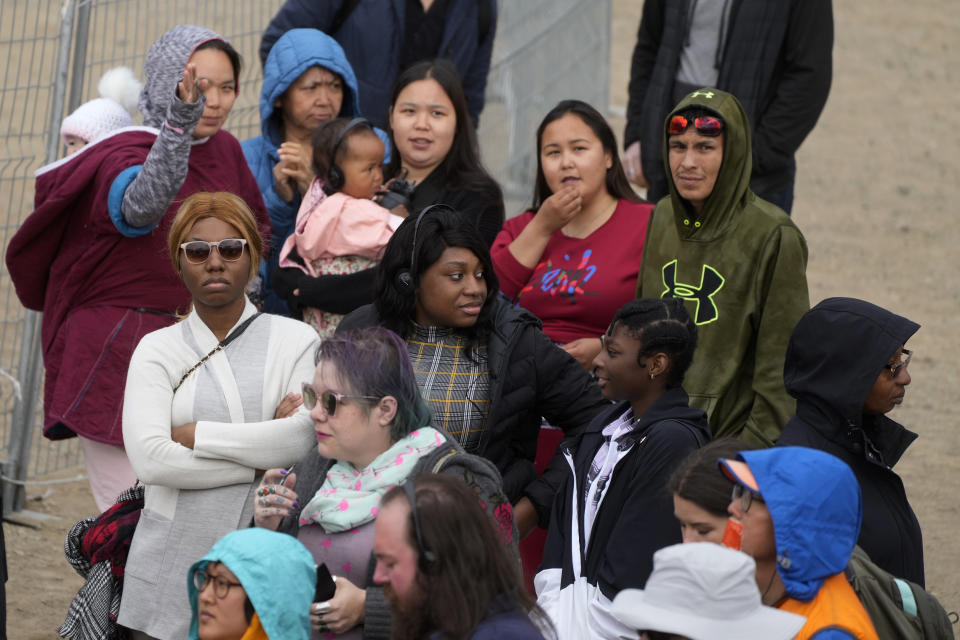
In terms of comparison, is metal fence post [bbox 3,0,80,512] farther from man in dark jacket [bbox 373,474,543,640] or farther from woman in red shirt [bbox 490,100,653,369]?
man in dark jacket [bbox 373,474,543,640]

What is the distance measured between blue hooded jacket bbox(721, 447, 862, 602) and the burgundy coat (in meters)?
2.66

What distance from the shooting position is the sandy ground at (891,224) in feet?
21.7

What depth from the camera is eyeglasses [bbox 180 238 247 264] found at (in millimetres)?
4062

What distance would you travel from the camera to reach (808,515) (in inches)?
119

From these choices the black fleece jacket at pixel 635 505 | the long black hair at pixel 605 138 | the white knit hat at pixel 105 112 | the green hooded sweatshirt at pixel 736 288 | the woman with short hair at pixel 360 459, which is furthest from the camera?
the white knit hat at pixel 105 112

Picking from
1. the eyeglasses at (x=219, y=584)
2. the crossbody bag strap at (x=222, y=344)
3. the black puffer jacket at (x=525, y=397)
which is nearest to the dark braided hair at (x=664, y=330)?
the black puffer jacket at (x=525, y=397)

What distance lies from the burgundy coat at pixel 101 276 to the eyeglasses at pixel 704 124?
159 cm

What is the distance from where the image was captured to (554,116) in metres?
5.27

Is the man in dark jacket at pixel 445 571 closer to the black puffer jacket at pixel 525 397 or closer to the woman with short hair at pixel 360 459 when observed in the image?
the woman with short hair at pixel 360 459

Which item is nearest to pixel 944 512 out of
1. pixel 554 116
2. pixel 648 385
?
pixel 554 116

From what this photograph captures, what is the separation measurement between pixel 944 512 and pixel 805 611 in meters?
4.82

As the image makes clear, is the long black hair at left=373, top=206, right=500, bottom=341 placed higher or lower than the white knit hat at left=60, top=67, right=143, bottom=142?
lower

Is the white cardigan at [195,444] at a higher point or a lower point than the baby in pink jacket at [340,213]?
lower

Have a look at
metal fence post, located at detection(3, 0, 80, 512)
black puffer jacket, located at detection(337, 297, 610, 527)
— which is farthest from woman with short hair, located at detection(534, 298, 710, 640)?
metal fence post, located at detection(3, 0, 80, 512)
